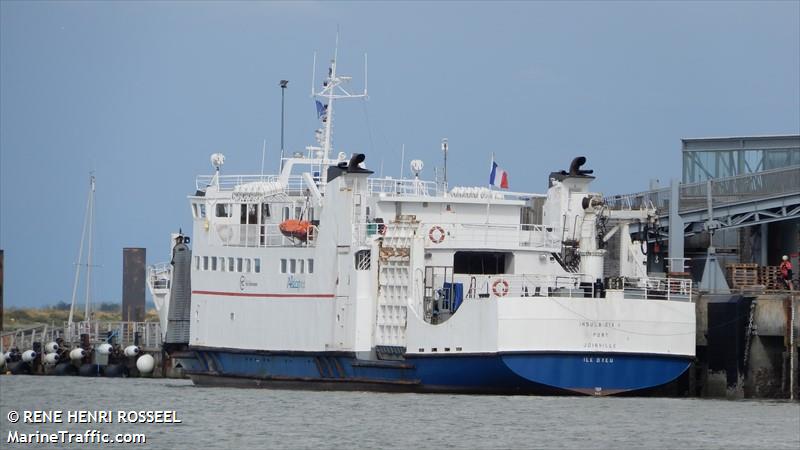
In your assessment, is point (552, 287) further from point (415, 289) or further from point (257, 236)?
point (257, 236)

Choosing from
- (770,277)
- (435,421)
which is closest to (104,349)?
(770,277)

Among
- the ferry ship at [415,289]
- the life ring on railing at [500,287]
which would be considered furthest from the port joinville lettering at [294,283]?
the life ring on railing at [500,287]

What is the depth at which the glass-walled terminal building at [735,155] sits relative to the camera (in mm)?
60812

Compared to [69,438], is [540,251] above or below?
above

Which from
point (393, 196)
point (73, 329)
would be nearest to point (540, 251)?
point (393, 196)

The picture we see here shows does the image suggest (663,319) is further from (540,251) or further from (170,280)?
(170,280)

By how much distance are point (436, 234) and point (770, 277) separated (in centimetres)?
984

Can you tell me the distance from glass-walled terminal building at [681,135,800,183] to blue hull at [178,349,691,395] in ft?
59.6

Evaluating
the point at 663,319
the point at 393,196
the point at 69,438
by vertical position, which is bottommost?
the point at 69,438

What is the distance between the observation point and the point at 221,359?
50.6 metres

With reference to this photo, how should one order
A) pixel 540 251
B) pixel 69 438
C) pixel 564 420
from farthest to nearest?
pixel 540 251
pixel 564 420
pixel 69 438

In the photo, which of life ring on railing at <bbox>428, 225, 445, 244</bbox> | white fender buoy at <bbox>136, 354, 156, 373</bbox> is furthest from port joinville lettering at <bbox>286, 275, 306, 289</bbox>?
white fender buoy at <bbox>136, 354, 156, 373</bbox>

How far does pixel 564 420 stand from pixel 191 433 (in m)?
7.67

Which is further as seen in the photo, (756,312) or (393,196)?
(393,196)
